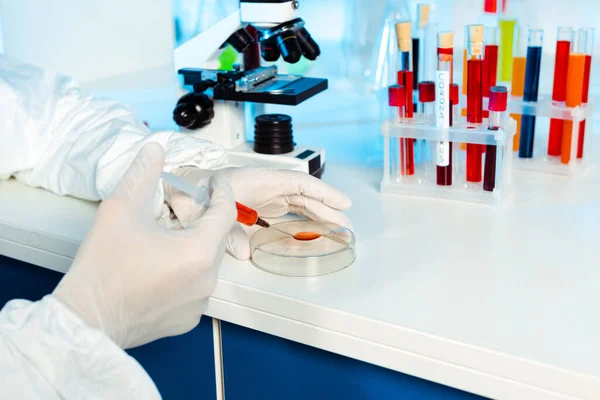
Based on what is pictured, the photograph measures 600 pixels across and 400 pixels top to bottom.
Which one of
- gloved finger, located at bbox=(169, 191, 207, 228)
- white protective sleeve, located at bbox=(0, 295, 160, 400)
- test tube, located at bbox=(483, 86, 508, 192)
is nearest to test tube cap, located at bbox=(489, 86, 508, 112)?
test tube, located at bbox=(483, 86, 508, 192)

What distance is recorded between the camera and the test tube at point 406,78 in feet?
4.29

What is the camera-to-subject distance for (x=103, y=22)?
254 centimetres

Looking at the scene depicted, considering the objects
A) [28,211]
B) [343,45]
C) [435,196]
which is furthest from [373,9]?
[28,211]

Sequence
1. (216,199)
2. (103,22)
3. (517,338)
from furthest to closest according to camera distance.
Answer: (103,22) → (216,199) → (517,338)

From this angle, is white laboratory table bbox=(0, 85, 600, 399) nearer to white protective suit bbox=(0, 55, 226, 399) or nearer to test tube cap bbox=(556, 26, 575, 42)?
white protective suit bbox=(0, 55, 226, 399)

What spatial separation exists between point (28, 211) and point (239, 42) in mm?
543

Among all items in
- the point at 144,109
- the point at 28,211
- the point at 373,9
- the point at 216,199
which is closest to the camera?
the point at 216,199

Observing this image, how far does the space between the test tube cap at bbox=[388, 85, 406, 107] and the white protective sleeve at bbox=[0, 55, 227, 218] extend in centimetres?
34

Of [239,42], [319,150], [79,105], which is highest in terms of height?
[239,42]

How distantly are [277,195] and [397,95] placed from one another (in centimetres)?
31

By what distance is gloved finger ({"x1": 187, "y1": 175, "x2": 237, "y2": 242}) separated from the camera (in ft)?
2.96

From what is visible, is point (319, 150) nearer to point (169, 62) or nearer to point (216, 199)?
point (216, 199)

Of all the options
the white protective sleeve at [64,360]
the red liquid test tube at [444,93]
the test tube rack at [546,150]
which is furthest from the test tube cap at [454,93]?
the white protective sleeve at [64,360]

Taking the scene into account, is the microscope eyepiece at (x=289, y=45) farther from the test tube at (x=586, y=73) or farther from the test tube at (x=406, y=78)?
the test tube at (x=586, y=73)
